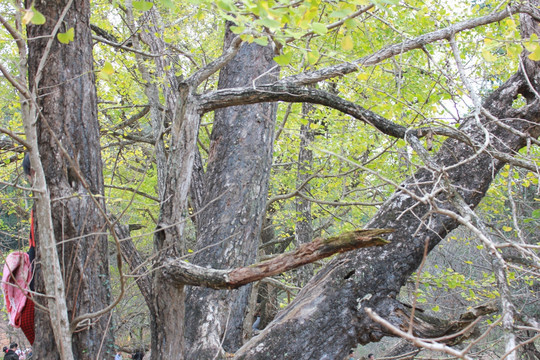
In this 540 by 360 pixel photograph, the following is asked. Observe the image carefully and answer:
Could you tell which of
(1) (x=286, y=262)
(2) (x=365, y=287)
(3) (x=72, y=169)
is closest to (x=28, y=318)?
(3) (x=72, y=169)

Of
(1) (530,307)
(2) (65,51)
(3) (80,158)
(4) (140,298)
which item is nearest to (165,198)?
(3) (80,158)

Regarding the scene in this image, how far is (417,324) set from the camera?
266 cm

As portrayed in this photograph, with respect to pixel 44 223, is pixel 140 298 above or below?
below

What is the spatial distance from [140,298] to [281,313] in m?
10.2

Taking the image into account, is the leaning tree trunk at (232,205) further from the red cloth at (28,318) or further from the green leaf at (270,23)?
the green leaf at (270,23)

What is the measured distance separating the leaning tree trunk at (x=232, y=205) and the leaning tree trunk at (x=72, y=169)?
2.15 feet

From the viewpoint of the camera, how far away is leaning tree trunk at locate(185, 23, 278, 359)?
2947mm

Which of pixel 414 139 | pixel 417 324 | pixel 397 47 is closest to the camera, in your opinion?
pixel 414 139

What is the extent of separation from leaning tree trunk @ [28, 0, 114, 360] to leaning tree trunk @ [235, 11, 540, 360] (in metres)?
0.93

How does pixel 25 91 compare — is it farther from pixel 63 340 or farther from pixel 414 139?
pixel 414 139

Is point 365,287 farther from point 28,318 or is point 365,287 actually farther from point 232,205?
point 28,318

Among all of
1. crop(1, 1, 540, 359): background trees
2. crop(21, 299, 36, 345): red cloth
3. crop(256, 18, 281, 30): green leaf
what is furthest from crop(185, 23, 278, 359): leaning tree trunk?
crop(256, 18, 281, 30): green leaf

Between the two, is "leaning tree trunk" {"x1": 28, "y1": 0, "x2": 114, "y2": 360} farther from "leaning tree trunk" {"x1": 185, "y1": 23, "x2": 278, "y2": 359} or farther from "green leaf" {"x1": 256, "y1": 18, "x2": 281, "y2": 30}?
"green leaf" {"x1": 256, "y1": 18, "x2": 281, "y2": 30}

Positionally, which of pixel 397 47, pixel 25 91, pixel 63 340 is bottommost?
pixel 63 340
